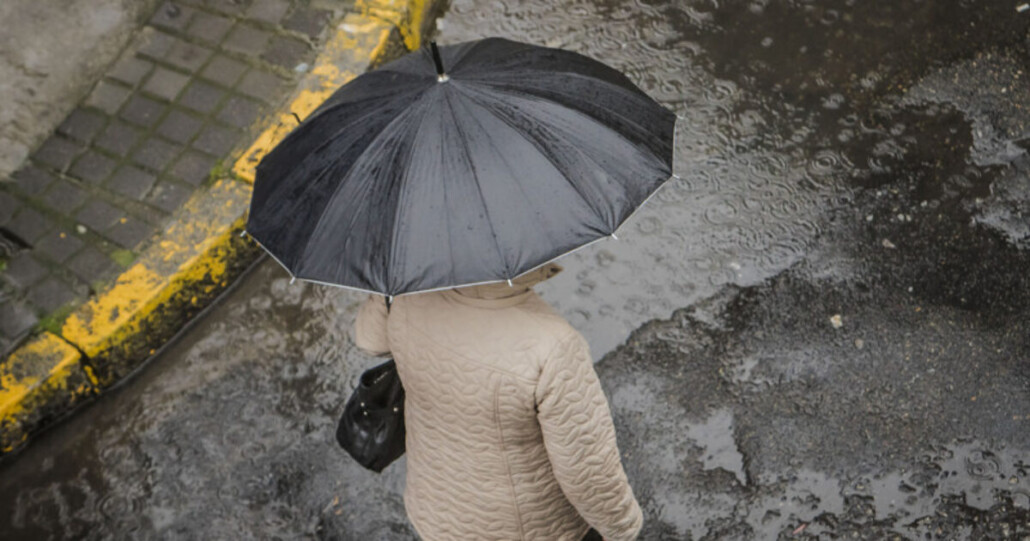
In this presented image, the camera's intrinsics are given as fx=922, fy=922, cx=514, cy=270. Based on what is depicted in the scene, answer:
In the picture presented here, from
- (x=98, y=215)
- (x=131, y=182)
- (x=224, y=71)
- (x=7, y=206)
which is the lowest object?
(x=7, y=206)

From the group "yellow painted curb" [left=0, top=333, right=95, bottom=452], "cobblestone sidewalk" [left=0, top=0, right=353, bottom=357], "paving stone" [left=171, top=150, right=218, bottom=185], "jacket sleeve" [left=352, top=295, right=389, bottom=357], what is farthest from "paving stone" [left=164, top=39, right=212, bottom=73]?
"jacket sleeve" [left=352, top=295, right=389, bottom=357]

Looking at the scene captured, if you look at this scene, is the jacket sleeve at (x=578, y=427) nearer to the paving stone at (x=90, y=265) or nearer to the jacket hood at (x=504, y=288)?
the jacket hood at (x=504, y=288)

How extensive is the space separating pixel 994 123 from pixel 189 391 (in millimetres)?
3864

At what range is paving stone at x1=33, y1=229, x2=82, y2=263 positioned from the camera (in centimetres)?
425

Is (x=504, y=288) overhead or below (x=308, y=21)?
overhead

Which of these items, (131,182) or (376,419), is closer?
(376,419)

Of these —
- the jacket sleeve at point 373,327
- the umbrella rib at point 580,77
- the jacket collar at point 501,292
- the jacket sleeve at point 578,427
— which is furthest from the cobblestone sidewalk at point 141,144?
the jacket sleeve at point 578,427

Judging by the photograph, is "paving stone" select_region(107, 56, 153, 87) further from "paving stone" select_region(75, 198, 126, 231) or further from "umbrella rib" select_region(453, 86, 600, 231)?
"umbrella rib" select_region(453, 86, 600, 231)

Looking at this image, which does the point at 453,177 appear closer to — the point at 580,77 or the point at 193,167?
the point at 580,77

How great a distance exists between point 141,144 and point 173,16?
0.90 meters

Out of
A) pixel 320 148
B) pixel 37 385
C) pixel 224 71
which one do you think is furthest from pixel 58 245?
pixel 320 148

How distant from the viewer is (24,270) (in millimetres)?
4203

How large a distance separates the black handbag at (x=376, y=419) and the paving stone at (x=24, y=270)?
7.34ft

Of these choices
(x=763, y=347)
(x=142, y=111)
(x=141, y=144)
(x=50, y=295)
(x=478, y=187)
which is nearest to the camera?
(x=478, y=187)
